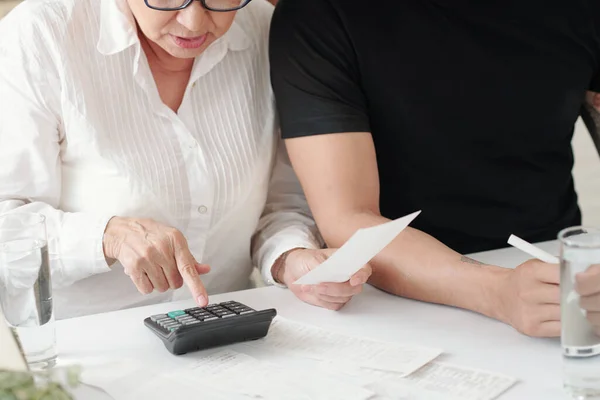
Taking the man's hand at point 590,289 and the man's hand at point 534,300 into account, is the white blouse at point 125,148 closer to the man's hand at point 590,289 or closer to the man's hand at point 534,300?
the man's hand at point 534,300

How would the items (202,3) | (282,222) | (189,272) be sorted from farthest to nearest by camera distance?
(282,222)
(202,3)
(189,272)

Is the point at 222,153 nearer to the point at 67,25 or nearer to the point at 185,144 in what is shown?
the point at 185,144

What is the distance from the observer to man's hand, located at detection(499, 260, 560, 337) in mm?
1203

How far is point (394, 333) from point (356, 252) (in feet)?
0.44

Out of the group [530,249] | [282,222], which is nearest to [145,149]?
[282,222]

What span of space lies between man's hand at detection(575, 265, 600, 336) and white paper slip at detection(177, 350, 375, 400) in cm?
27

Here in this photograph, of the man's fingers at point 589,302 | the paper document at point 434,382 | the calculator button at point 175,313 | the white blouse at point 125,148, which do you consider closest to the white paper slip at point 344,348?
the paper document at point 434,382

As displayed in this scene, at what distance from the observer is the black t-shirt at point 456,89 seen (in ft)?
5.60

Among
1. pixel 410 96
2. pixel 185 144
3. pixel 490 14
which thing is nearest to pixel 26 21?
pixel 185 144

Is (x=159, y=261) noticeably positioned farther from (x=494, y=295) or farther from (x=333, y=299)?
(x=494, y=295)

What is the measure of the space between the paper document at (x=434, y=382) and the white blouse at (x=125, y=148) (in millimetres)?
492

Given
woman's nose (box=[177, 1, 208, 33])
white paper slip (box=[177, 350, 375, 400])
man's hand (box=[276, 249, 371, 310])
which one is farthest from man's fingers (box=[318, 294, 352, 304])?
woman's nose (box=[177, 1, 208, 33])

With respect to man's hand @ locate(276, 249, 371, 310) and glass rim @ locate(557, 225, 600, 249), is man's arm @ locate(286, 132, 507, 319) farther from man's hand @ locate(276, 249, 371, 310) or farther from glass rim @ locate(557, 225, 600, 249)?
glass rim @ locate(557, 225, 600, 249)

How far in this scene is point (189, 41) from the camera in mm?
1539
